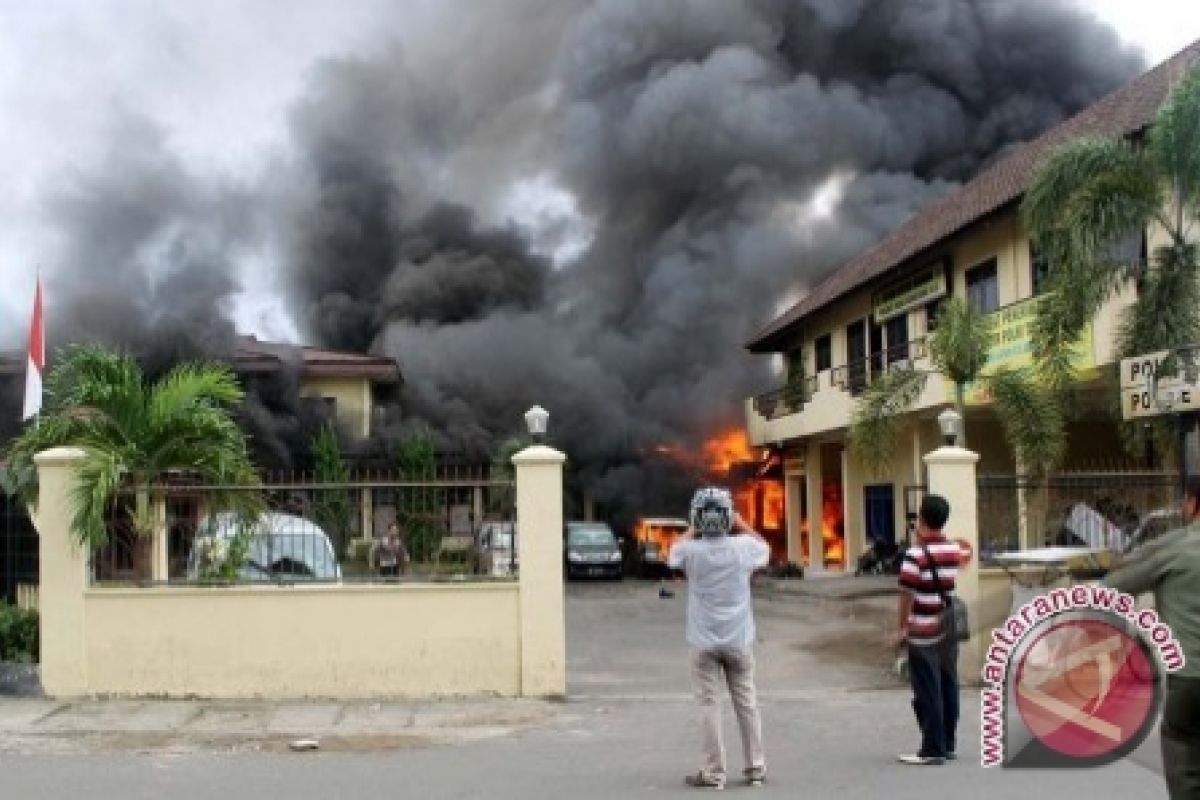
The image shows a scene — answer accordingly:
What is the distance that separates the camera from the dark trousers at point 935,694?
6855mm

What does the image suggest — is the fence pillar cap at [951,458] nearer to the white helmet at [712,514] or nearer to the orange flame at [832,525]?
the white helmet at [712,514]

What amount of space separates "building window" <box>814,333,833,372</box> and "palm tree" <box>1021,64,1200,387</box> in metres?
16.6

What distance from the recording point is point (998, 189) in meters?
20.7

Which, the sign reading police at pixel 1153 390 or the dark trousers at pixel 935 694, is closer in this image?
the dark trousers at pixel 935 694

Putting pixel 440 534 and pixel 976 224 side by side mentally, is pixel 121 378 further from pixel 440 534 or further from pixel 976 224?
pixel 976 224

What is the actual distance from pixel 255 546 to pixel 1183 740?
7084 millimetres

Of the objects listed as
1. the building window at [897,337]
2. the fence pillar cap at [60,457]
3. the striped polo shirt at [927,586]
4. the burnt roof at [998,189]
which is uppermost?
the burnt roof at [998,189]

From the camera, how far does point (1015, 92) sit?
35125 millimetres

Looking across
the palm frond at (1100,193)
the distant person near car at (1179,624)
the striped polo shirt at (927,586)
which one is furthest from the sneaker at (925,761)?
the palm frond at (1100,193)

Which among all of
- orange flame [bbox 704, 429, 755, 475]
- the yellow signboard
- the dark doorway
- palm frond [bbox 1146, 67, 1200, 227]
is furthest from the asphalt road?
orange flame [bbox 704, 429, 755, 475]

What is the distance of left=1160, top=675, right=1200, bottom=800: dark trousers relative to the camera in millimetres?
4258

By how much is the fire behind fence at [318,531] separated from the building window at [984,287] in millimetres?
12369

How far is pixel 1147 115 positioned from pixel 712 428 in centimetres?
1879

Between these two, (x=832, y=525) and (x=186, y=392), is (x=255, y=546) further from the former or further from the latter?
(x=832, y=525)
